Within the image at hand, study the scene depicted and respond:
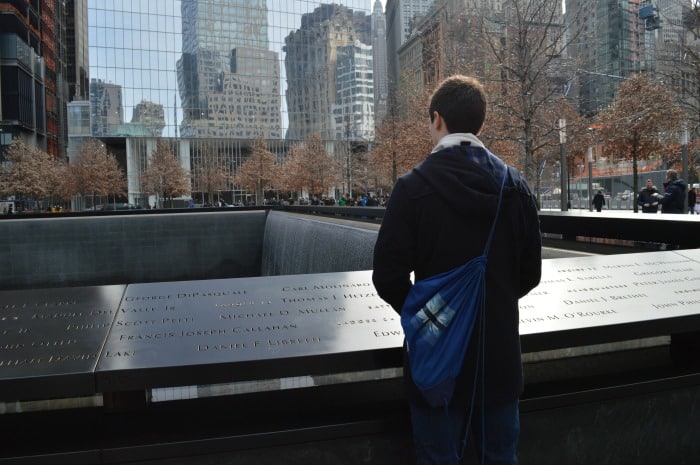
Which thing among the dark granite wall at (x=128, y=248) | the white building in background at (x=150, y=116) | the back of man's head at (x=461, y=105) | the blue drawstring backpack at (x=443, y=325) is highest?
the white building in background at (x=150, y=116)

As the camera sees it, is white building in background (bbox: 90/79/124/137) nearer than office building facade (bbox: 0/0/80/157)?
No

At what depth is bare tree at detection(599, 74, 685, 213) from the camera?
83.6 ft

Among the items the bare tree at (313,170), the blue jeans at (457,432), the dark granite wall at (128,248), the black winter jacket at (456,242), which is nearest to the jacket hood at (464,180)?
the black winter jacket at (456,242)

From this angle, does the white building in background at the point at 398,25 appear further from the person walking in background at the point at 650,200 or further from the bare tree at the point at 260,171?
the person walking in background at the point at 650,200

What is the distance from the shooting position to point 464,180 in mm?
2107

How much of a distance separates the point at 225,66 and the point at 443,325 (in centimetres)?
7161

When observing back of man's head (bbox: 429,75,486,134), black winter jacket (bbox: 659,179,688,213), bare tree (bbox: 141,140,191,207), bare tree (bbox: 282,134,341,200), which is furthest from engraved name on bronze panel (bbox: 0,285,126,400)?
bare tree (bbox: 141,140,191,207)

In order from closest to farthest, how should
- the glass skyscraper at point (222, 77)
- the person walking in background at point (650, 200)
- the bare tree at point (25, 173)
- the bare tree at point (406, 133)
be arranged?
1. the person walking in background at point (650, 200)
2. the bare tree at point (406, 133)
3. the bare tree at point (25, 173)
4. the glass skyscraper at point (222, 77)

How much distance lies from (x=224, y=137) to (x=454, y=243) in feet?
Answer: 233

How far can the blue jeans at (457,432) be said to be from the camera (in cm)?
209

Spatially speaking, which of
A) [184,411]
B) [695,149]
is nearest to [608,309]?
[184,411]

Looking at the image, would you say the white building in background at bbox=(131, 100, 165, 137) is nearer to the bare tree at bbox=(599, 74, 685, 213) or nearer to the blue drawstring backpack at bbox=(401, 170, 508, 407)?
the bare tree at bbox=(599, 74, 685, 213)

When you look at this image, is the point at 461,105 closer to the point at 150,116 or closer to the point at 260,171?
the point at 260,171

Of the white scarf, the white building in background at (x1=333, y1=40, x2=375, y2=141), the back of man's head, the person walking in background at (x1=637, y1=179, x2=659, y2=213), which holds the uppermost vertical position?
the white building in background at (x1=333, y1=40, x2=375, y2=141)
